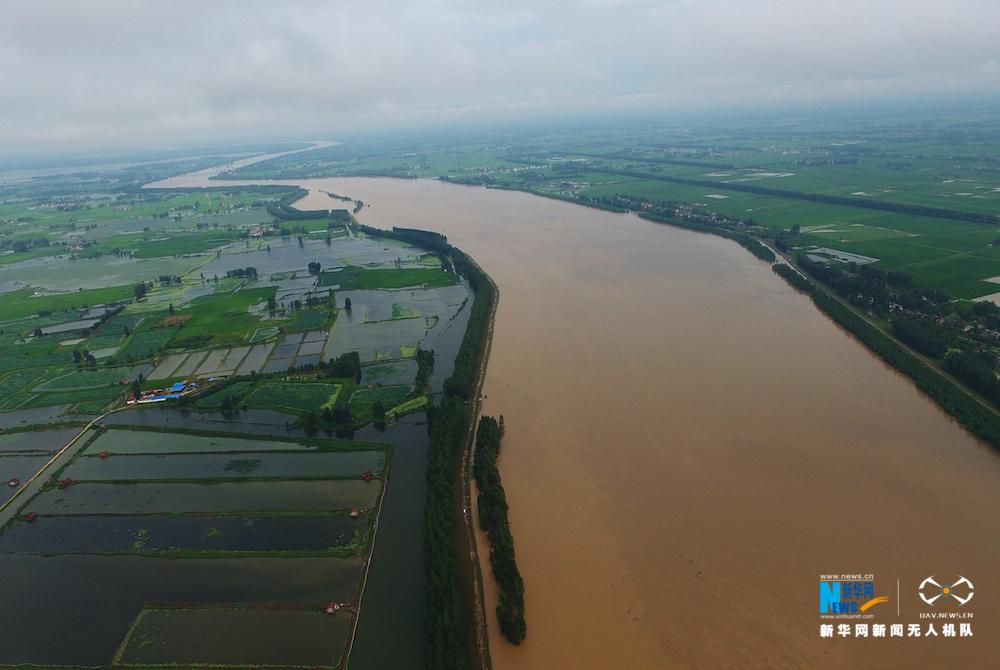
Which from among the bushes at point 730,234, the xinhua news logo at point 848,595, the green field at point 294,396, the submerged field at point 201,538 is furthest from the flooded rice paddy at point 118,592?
the bushes at point 730,234

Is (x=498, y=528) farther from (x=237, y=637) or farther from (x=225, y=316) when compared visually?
(x=225, y=316)

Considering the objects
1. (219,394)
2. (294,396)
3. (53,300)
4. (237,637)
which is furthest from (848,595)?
(53,300)

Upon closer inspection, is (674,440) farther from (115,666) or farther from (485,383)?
(115,666)

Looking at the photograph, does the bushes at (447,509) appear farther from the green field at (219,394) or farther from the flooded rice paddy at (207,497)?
the green field at (219,394)

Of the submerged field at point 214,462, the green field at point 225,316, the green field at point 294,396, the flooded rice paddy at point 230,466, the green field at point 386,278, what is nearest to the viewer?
the submerged field at point 214,462

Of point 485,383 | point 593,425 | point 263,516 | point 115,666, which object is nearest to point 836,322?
point 593,425

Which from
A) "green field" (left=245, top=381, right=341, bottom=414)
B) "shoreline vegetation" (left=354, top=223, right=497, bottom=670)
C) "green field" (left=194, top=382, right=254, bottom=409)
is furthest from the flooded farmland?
"green field" (left=194, top=382, right=254, bottom=409)
